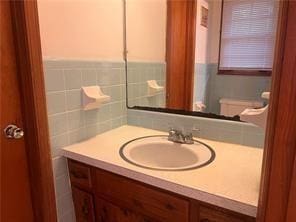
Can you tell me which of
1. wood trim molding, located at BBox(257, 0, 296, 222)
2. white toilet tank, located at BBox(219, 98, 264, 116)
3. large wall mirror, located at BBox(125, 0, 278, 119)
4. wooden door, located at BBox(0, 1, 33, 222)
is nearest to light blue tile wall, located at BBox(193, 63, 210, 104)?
large wall mirror, located at BBox(125, 0, 278, 119)

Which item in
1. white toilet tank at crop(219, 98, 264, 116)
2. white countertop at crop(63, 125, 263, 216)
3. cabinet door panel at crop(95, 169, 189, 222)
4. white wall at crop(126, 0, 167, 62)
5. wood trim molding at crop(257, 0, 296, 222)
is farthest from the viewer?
white wall at crop(126, 0, 167, 62)

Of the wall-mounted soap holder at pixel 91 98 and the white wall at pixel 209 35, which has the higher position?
the white wall at pixel 209 35

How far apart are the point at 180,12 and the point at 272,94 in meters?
0.98

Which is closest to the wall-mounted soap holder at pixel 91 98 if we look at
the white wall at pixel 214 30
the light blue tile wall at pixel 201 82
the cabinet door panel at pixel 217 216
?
the light blue tile wall at pixel 201 82

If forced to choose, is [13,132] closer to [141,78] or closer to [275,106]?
[141,78]

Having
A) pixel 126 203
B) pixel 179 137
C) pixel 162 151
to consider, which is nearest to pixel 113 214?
pixel 126 203

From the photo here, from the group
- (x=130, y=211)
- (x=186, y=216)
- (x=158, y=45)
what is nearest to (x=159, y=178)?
(x=186, y=216)

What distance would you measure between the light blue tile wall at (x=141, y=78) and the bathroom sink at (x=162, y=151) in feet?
1.03

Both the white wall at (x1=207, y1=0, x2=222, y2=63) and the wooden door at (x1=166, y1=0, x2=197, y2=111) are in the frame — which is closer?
the white wall at (x1=207, y1=0, x2=222, y2=63)

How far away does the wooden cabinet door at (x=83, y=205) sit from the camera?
1193mm

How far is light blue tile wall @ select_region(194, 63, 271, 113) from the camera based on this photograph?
1.12 meters

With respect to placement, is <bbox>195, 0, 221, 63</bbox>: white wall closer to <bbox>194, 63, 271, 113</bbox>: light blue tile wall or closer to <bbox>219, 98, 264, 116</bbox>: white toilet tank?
<bbox>194, 63, 271, 113</bbox>: light blue tile wall

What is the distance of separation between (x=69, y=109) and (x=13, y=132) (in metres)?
0.27

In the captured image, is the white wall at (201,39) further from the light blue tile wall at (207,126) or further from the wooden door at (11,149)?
the wooden door at (11,149)
